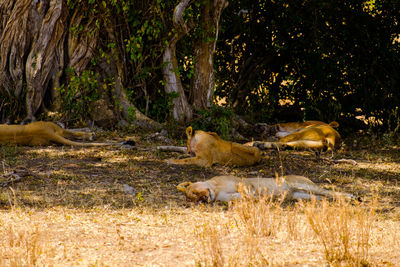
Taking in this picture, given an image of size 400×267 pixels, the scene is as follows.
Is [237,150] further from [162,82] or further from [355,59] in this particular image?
[355,59]

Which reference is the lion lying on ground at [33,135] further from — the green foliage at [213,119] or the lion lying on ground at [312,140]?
the lion lying on ground at [312,140]

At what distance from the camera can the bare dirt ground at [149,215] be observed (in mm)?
3220

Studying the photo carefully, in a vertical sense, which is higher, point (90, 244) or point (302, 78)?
point (302, 78)

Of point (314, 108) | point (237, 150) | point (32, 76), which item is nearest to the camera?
point (237, 150)

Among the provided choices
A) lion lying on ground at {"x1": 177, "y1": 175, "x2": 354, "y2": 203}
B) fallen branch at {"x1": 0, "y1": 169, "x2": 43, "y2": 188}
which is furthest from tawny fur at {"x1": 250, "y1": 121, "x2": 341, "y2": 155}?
fallen branch at {"x1": 0, "y1": 169, "x2": 43, "y2": 188}

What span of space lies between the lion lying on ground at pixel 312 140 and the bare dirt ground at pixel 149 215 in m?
0.44

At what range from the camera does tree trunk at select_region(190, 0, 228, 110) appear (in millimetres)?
8609

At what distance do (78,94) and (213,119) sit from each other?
2.20 m

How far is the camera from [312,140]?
778 centimetres

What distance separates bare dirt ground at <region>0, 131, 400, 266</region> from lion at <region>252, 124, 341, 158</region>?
44 centimetres

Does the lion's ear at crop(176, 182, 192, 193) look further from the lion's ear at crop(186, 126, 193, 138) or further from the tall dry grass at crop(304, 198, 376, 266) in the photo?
the tall dry grass at crop(304, 198, 376, 266)

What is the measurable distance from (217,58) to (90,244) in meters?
7.40

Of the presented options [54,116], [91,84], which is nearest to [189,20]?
[91,84]

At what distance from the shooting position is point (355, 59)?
982cm
